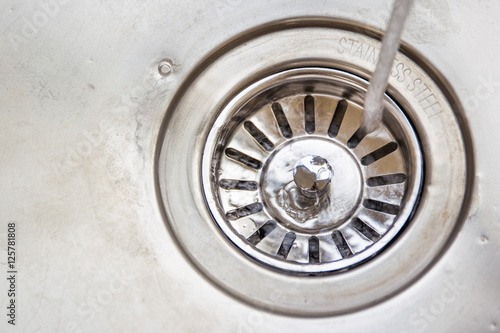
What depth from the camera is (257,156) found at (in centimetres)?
88

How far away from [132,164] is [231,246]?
19cm

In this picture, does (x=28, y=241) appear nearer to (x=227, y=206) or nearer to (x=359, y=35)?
(x=227, y=206)

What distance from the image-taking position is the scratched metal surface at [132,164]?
719 mm

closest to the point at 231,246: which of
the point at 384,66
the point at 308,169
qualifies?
the point at 308,169

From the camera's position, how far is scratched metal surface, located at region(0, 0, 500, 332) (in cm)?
72

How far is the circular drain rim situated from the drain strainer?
0.02m

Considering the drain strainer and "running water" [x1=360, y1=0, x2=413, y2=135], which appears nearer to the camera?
"running water" [x1=360, y1=0, x2=413, y2=135]

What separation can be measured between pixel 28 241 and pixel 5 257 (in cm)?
4

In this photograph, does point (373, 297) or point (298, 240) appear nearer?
point (373, 297)

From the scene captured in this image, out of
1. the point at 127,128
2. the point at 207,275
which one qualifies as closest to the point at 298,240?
the point at 207,275

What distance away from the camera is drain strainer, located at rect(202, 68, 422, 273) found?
808 mm

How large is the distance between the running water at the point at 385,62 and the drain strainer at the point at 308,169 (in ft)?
0.10

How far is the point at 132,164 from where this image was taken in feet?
2.56

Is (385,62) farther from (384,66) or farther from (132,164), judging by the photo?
(132,164)
